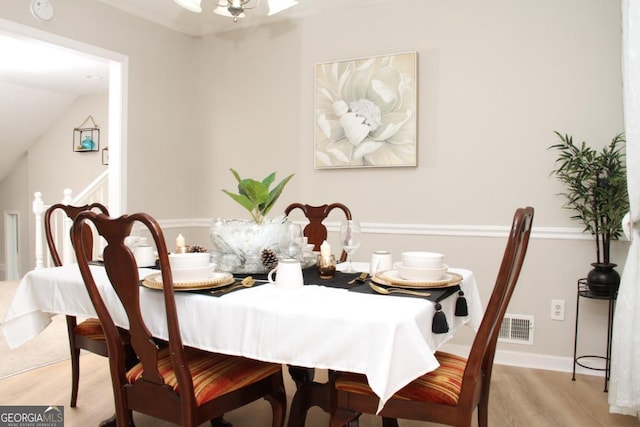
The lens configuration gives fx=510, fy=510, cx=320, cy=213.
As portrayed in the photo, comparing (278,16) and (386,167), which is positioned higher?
(278,16)

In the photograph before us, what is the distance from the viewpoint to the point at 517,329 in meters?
3.27

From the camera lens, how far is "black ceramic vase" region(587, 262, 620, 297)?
2.82 m

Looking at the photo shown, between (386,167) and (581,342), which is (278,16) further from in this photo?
(581,342)

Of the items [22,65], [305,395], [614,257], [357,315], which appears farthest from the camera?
[22,65]

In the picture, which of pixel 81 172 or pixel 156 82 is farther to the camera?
pixel 81 172

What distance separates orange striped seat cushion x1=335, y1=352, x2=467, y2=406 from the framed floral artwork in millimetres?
2050

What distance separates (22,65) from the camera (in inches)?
213

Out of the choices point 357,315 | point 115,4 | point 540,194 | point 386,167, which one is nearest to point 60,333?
point 115,4

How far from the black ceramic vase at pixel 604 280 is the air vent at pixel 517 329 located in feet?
1.63

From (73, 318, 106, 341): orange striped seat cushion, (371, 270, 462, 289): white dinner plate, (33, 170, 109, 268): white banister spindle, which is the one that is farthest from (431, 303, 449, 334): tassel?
(33, 170, 109, 268): white banister spindle

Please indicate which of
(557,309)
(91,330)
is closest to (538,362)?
(557,309)

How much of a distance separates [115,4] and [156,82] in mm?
611

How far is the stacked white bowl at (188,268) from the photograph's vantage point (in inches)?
66.3

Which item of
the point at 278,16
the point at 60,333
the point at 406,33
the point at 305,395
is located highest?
the point at 278,16
